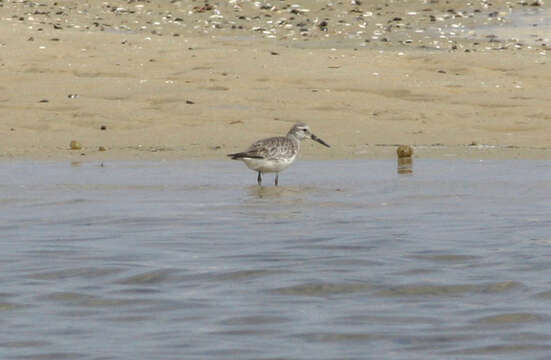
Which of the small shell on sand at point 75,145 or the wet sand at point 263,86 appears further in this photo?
the wet sand at point 263,86

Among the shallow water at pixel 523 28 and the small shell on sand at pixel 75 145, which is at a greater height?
the small shell on sand at pixel 75 145

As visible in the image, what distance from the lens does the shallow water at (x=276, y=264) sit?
270 inches

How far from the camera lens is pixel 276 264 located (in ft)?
28.9

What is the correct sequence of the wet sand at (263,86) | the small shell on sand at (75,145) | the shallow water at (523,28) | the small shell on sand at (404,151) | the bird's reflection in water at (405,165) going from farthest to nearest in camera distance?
the shallow water at (523,28)
the wet sand at (263,86)
the small shell on sand at (75,145)
the small shell on sand at (404,151)
the bird's reflection in water at (405,165)

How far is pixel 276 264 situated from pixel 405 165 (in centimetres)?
533

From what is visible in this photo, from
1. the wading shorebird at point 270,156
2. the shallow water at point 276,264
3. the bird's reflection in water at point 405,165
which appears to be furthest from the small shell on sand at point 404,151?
the wading shorebird at point 270,156

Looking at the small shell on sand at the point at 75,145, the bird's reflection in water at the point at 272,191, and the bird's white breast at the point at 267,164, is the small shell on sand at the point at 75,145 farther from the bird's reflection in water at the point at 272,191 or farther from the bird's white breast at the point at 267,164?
the bird's reflection in water at the point at 272,191

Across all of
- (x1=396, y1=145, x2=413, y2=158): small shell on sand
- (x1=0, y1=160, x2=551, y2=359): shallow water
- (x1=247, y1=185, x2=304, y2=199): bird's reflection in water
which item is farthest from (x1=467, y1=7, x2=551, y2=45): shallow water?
(x1=247, y1=185, x2=304, y2=199): bird's reflection in water

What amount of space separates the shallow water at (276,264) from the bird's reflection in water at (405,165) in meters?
0.15

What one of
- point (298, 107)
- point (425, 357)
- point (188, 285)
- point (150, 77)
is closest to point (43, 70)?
point (150, 77)

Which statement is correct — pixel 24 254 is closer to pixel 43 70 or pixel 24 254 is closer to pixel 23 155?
pixel 23 155

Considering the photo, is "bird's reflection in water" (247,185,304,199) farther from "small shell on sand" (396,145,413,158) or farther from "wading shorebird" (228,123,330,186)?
"small shell on sand" (396,145,413,158)

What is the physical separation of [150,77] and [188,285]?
1133 cm

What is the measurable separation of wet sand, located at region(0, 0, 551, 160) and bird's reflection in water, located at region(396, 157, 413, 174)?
1.91 feet
